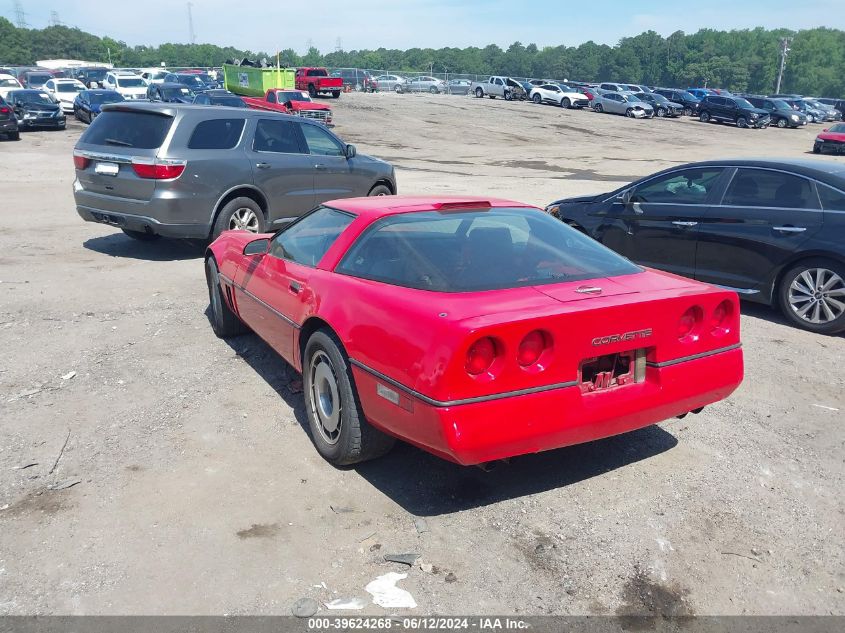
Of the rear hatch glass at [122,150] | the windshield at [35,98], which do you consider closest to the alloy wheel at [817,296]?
the rear hatch glass at [122,150]

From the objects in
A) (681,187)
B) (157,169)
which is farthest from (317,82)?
(681,187)

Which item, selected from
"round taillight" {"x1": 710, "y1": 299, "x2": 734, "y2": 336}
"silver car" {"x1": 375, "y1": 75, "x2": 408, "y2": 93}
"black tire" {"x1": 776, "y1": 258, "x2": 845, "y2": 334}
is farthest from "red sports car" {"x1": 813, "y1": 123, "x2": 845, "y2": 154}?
"silver car" {"x1": 375, "y1": 75, "x2": 408, "y2": 93}

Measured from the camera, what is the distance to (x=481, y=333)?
3.28 m

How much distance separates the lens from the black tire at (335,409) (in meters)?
3.94

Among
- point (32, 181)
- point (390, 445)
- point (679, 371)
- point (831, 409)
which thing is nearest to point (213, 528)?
point (390, 445)

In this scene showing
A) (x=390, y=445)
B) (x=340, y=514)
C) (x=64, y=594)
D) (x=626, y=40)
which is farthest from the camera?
(x=626, y=40)

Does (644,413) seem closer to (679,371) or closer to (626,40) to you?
(679,371)

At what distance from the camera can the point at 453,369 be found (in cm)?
329

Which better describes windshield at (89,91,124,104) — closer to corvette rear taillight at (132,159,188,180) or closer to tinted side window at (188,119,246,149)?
tinted side window at (188,119,246,149)

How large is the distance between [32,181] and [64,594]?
15.3 meters

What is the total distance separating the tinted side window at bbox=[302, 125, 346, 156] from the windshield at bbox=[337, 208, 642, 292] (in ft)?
21.0

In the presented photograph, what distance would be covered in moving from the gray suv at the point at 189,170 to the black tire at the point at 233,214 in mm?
12

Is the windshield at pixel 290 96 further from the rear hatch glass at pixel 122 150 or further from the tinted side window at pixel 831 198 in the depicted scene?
the tinted side window at pixel 831 198

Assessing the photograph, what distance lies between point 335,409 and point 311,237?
4.25 ft
